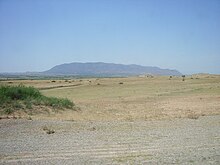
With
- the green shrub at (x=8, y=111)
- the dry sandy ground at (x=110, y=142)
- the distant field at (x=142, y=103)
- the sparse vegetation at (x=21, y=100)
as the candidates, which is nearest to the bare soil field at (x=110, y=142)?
the dry sandy ground at (x=110, y=142)

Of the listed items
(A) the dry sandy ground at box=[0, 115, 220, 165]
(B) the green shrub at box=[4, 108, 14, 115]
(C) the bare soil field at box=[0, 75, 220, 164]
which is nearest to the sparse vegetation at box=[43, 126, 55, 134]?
(C) the bare soil field at box=[0, 75, 220, 164]

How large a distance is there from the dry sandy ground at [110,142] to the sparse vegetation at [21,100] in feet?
11.3

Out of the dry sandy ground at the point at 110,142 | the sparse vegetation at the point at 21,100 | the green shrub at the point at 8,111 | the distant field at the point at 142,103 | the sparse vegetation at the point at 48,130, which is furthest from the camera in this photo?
the distant field at the point at 142,103

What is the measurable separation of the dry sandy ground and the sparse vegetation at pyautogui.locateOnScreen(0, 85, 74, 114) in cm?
344

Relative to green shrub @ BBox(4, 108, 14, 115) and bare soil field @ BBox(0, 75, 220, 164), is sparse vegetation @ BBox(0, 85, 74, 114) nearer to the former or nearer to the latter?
green shrub @ BBox(4, 108, 14, 115)

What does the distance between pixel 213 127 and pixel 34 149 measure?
10.5m

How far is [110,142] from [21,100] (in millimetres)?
12855

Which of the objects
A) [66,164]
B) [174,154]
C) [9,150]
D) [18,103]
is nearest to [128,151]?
[174,154]

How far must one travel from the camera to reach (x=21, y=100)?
2473cm

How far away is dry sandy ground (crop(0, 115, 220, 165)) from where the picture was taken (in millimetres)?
11227

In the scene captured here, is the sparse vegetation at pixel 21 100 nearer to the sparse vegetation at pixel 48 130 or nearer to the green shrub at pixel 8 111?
the green shrub at pixel 8 111

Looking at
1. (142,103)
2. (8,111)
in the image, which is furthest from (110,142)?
(142,103)

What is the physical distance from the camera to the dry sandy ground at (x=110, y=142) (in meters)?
11.2

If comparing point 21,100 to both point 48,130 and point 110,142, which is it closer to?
point 48,130
